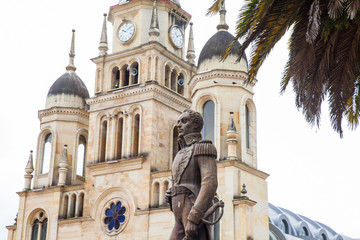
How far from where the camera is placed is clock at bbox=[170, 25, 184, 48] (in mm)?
42787

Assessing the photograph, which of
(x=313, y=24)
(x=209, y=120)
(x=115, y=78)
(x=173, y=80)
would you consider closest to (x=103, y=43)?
(x=115, y=78)

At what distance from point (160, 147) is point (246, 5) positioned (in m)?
23.9

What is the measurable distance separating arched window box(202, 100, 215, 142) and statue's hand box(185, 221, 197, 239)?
25.0 metres

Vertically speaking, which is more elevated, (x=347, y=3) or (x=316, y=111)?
(x=347, y=3)

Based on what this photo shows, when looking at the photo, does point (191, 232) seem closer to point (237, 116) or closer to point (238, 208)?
point (238, 208)

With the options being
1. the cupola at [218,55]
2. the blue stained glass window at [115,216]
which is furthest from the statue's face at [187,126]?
the blue stained glass window at [115,216]

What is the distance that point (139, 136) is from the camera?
3909 centimetres

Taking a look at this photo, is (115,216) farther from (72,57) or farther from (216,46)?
(72,57)

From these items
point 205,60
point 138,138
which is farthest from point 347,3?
point 138,138

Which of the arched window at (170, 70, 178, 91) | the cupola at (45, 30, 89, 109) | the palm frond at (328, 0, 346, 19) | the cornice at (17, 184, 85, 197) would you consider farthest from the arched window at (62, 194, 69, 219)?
the palm frond at (328, 0, 346, 19)

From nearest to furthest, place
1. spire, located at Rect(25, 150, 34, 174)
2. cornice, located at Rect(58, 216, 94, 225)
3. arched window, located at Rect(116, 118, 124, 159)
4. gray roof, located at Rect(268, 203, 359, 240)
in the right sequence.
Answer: cornice, located at Rect(58, 216, 94, 225), arched window, located at Rect(116, 118, 124, 159), spire, located at Rect(25, 150, 34, 174), gray roof, located at Rect(268, 203, 359, 240)

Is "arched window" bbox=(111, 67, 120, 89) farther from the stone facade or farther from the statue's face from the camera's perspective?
the statue's face

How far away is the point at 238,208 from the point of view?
112ft

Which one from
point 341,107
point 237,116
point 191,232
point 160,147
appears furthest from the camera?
point 160,147
